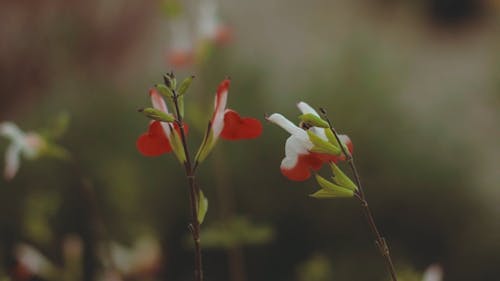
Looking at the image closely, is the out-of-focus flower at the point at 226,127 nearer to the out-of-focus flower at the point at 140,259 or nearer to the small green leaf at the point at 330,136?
the small green leaf at the point at 330,136

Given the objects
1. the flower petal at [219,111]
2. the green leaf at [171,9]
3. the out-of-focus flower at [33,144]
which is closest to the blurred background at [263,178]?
the green leaf at [171,9]

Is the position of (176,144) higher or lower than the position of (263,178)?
Answer: lower

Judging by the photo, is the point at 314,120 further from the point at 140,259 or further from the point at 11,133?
the point at 140,259

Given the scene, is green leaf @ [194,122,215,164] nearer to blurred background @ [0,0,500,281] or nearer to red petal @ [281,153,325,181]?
red petal @ [281,153,325,181]

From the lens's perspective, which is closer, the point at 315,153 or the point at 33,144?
the point at 315,153

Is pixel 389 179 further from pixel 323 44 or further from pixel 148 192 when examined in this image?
pixel 323 44

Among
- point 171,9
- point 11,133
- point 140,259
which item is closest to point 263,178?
point 140,259

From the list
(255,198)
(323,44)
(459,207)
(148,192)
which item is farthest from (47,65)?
(459,207)
